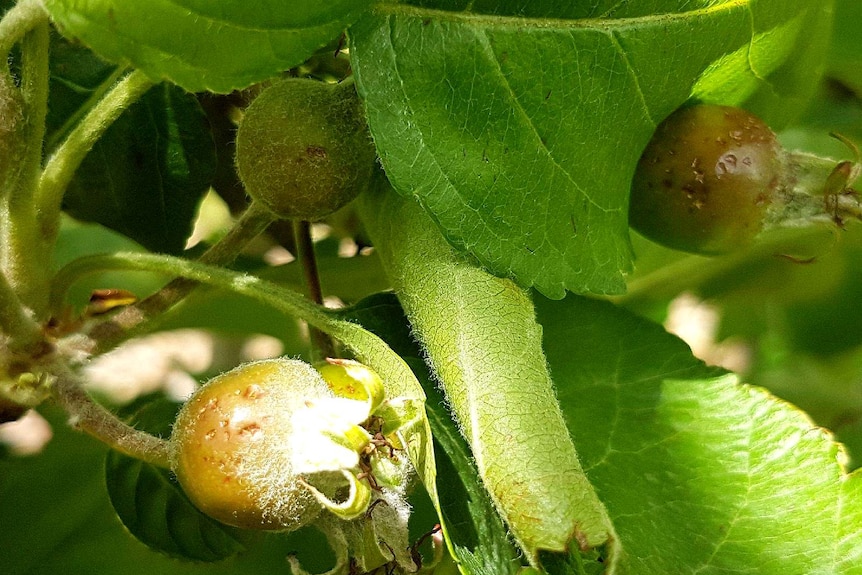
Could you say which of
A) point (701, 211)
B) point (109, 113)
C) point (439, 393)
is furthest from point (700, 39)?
point (109, 113)

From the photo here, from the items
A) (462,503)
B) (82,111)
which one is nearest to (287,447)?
(462,503)

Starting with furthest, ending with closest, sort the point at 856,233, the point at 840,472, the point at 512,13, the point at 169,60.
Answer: the point at 856,233, the point at 840,472, the point at 512,13, the point at 169,60

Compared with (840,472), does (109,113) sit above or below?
above

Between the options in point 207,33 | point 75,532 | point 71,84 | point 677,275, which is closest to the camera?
point 207,33

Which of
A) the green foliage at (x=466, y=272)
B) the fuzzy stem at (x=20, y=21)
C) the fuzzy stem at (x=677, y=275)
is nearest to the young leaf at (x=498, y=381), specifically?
the green foliage at (x=466, y=272)

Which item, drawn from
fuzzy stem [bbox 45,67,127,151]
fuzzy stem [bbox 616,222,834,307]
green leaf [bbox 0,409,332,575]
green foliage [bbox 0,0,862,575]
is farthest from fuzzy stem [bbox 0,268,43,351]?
fuzzy stem [bbox 616,222,834,307]

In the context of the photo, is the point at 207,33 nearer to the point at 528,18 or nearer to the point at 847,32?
the point at 528,18

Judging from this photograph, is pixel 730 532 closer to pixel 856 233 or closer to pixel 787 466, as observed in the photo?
pixel 787 466

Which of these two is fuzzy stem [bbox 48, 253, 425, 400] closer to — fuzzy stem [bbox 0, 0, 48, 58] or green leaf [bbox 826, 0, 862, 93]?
fuzzy stem [bbox 0, 0, 48, 58]
